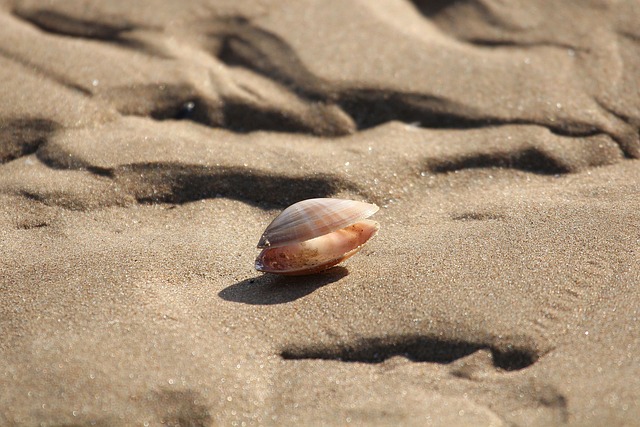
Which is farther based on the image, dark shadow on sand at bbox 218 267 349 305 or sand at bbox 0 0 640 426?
dark shadow on sand at bbox 218 267 349 305

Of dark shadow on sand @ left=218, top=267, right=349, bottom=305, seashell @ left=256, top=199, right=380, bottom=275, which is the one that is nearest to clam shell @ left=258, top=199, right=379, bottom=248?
seashell @ left=256, top=199, right=380, bottom=275

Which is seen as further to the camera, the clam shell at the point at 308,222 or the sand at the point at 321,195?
the clam shell at the point at 308,222

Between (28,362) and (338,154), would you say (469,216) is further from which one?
(28,362)

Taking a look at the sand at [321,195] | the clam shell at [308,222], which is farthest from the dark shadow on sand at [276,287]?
the clam shell at [308,222]

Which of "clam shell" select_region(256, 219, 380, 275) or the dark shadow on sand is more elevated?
"clam shell" select_region(256, 219, 380, 275)

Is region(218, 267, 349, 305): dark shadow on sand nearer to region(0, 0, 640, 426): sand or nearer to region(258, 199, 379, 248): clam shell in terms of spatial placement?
region(0, 0, 640, 426): sand

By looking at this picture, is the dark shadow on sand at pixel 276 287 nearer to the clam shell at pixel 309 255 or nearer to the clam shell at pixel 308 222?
the clam shell at pixel 309 255
